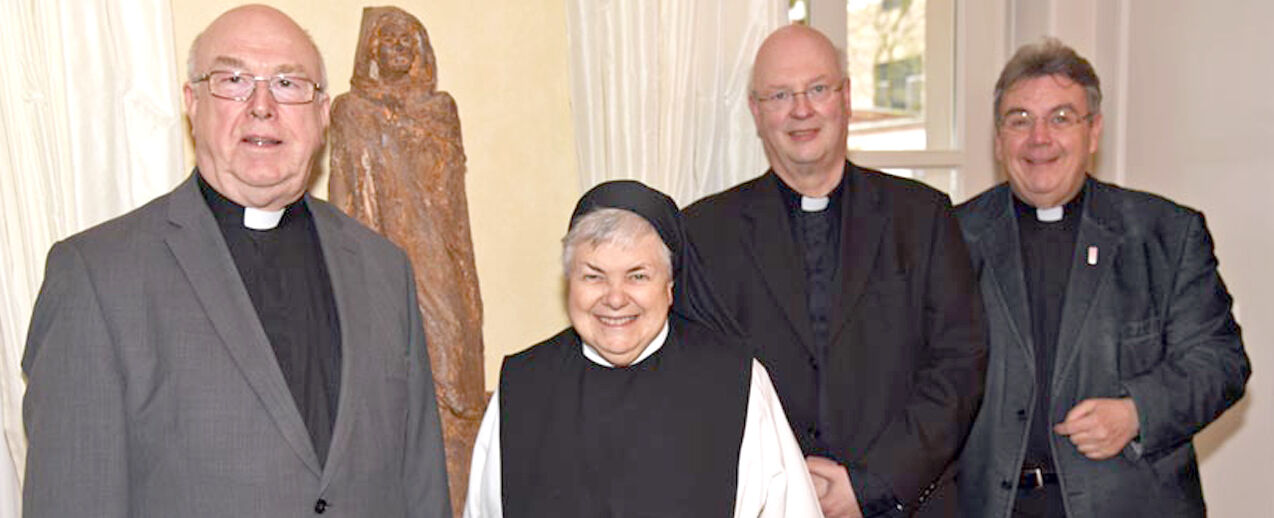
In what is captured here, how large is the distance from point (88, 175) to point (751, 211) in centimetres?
160

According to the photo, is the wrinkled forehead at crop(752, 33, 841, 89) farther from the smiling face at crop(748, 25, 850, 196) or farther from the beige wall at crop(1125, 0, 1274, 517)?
the beige wall at crop(1125, 0, 1274, 517)

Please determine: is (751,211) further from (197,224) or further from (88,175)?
(88,175)

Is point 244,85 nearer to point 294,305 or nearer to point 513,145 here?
point 294,305

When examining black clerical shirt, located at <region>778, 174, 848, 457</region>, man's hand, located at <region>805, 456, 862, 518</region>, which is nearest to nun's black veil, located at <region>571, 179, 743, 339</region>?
black clerical shirt, located at <region>778, 174, 848, 457</region>

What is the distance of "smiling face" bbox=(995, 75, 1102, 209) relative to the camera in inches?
116

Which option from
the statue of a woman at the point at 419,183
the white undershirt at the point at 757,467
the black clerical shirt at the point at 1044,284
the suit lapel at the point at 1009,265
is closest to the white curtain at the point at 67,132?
the statue of a woman at the point at 419,183

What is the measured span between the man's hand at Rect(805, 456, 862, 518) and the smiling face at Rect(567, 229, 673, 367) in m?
0.56

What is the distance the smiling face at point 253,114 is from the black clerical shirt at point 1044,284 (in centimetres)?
188

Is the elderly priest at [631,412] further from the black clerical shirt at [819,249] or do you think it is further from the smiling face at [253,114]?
the smiling face at [253,114]

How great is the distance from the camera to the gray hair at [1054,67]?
9.73ft

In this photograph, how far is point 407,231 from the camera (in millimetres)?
2871

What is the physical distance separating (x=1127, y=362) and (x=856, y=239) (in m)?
0.79

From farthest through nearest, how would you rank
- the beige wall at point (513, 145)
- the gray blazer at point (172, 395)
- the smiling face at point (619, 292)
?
1. the beige wall at point (513, 145)
2. the smiling face at point (619, 292)
3. the gray blazer at point (172, 395)

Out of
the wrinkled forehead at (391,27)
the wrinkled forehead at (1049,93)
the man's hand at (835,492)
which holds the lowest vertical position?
the man's hand at (835,492)
